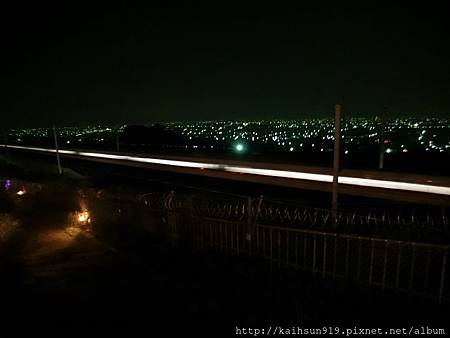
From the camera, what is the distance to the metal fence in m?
5.39

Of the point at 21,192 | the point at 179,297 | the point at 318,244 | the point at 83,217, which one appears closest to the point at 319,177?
the point at 83,217

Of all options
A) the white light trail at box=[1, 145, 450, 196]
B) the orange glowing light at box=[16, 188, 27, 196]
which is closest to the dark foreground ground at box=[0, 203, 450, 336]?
the orange glowing light at box=[16, 188, 27, 196]

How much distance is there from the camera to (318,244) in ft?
21.9

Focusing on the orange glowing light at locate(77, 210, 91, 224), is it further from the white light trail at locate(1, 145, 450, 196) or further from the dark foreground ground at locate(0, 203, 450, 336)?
the white light trail at locate(1, 145, 450, 196)

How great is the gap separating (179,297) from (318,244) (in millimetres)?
2663

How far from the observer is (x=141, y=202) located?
10.1m

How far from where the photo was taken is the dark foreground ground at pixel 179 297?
5004mm

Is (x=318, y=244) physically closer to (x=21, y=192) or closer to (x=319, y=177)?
(x=21, y=192)

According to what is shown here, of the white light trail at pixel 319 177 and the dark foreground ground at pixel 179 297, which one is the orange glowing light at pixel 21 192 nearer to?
the dark foreground ground at pixel 179 297

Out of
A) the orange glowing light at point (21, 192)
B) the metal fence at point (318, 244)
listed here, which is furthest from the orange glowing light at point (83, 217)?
the orange glowing light at point (21, 192)

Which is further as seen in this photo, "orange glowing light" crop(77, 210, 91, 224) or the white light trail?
the white light trail

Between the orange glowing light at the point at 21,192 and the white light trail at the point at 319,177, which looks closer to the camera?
the orange glowing light at the point at 21,192

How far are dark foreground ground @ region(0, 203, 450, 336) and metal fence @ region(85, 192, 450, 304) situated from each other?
28 centimetres

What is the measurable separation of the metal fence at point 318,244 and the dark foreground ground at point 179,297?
284mm
